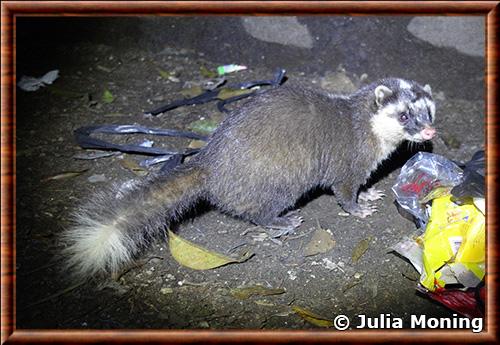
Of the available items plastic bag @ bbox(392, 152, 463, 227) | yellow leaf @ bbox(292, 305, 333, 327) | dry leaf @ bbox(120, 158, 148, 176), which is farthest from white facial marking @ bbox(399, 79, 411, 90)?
dry leaf @ bbox(120, 158, 148, 176)

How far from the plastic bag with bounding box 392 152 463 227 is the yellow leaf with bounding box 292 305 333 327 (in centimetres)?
112

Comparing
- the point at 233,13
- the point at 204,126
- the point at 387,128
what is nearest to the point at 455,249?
the point at 387,128

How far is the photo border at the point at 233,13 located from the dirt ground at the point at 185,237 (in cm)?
43

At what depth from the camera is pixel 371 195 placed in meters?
5.07

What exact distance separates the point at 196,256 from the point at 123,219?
0.58 meters

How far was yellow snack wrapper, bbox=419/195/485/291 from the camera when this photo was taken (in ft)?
12.5

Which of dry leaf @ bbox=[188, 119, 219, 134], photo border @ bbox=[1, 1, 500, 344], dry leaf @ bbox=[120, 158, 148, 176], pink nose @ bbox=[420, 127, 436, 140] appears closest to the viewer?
photo border @ bbox=[1, 1, 500, 344]

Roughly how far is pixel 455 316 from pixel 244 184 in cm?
169

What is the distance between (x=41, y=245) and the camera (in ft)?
13.9

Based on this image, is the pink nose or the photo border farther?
the pink nose

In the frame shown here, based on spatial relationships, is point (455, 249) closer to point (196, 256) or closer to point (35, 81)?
point (196, 256)

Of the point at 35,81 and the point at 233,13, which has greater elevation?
the point at 233,13

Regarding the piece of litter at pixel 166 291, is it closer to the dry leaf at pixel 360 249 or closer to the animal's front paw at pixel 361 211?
the dry leaf at pixel 360 249

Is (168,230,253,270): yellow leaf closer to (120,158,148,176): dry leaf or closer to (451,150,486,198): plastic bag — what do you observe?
(120,158,148,176): dry leaf
